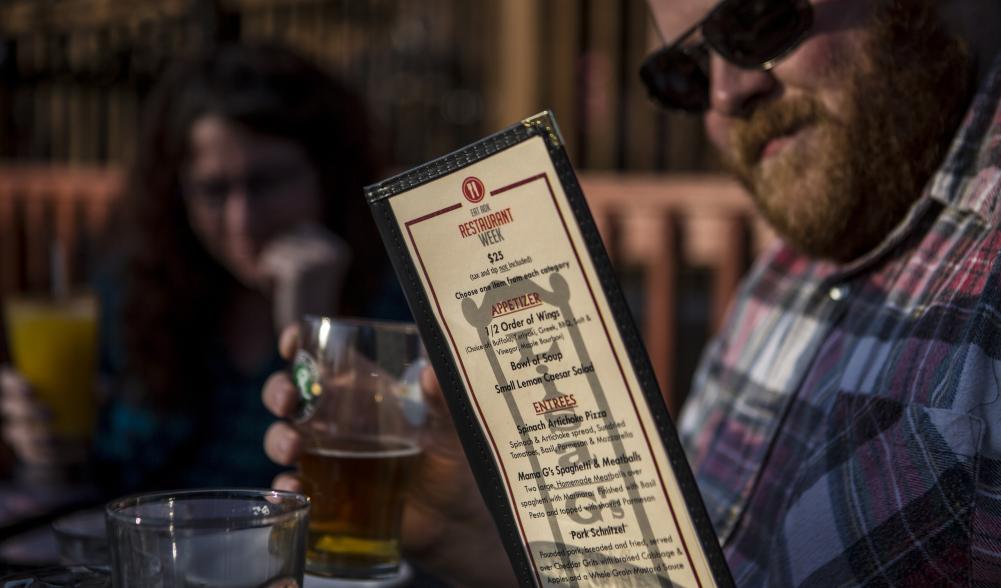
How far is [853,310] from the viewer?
1.24 m

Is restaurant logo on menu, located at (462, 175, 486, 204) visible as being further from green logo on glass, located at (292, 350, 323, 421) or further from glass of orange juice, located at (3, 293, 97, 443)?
glass of orange juice, located at (3, 293, 97, 443)

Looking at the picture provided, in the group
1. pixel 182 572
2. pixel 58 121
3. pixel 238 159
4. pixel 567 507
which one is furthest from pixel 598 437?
pixel 58 121

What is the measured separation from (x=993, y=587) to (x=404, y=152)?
13.6 ft

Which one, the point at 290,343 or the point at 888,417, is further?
the point at 290,343

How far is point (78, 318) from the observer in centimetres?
202

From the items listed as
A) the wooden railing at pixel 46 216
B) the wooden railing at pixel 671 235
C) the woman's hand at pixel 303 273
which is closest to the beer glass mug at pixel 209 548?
the woman's hand at pixel 303 273

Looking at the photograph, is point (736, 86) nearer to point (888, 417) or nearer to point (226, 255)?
point (888, 417)

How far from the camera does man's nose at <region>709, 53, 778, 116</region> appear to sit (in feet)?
4.05

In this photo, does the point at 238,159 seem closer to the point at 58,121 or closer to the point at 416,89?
the point at 416,89

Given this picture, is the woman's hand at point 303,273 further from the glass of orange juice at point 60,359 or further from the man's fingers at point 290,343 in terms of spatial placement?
the man's fingers at point 290,343

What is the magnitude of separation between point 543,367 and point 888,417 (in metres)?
0.41

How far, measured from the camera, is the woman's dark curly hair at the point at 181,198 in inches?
94.3

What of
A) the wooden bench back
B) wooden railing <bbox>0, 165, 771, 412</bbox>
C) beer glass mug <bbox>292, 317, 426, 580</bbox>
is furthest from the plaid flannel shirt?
the wooden bench back

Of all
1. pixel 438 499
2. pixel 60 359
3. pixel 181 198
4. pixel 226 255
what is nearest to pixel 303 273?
pixel 226 255
